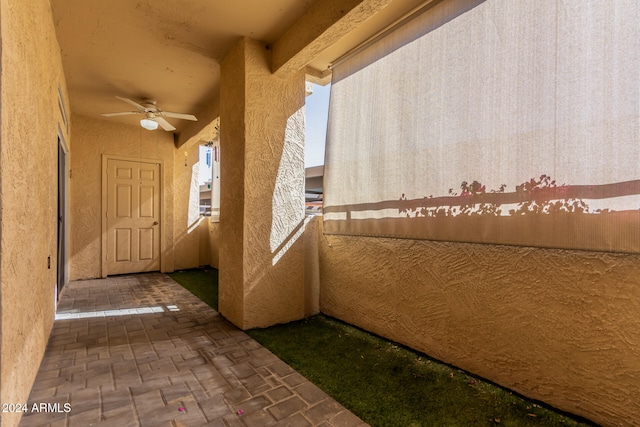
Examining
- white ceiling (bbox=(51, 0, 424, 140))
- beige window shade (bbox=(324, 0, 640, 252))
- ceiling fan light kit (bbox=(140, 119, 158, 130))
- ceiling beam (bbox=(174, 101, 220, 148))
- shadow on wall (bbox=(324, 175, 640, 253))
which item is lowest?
shadow on wall (bbox=(324, 175, 640, 253))

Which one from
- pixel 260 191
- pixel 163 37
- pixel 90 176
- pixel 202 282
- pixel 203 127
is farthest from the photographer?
pixel 90 176

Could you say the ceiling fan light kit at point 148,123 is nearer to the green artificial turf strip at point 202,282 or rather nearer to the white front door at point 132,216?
the white front door at point 132,216

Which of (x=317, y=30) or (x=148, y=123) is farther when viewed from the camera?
(x=148, y=123)

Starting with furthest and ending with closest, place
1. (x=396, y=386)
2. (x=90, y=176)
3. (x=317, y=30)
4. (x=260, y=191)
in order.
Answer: (x=90, y=176), (x=260, y=191), (x=317, y=30), (x=396, y=386)

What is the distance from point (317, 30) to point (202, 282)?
4098 millimetres

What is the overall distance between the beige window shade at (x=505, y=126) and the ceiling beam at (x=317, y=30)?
47 cm

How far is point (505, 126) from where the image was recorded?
186cm

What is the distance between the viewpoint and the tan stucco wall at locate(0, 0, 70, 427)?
1.35 m

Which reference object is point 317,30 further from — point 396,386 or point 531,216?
point 396,386

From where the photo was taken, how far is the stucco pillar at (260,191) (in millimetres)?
2902

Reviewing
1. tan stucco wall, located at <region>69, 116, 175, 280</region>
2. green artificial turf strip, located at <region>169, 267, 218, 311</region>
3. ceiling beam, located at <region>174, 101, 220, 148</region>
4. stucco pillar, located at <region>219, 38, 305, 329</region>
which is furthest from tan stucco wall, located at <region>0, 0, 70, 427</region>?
tan stucco wall, located at <region>69, 116, 175, 280</region>

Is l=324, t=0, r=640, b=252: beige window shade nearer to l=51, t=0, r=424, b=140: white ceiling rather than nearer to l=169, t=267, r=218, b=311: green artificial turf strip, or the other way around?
l=51, t=0, r=424, b=140: white ceiling

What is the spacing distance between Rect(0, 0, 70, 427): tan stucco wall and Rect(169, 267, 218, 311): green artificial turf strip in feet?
5.63

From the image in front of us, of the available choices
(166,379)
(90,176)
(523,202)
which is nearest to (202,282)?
(90,176)
